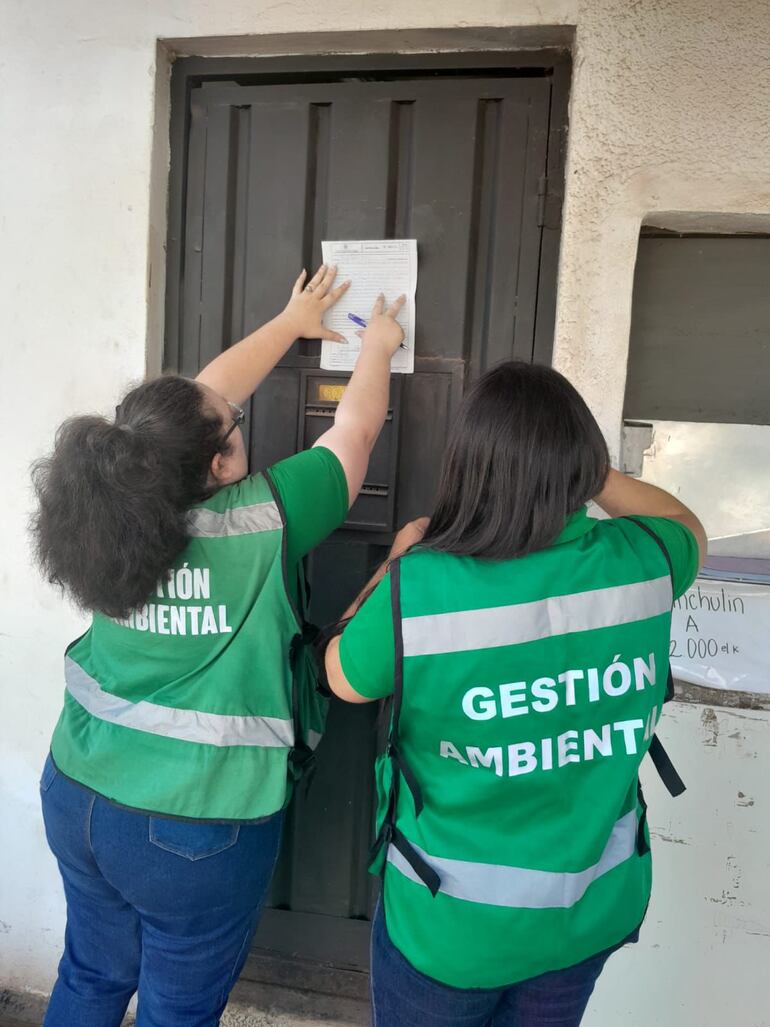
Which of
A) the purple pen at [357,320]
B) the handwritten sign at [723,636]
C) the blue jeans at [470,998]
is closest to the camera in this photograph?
the blue jeans at [470,998]

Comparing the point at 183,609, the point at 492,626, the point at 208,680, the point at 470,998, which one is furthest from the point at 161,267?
the point at 470,998

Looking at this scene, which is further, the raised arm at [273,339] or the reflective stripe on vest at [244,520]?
the raised arm at [273,339]

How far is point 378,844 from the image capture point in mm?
1297

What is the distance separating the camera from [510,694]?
3.74ft

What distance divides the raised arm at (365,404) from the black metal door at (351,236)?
0.50 ft

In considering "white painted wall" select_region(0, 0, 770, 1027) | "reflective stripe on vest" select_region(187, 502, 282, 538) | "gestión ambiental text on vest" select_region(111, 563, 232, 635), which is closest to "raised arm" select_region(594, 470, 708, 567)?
"white painted wall" select_region(0, 0, 770, 1027)

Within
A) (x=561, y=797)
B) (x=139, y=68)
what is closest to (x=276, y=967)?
(x=561, y=797)

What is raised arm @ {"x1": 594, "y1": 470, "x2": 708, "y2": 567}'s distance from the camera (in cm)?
146

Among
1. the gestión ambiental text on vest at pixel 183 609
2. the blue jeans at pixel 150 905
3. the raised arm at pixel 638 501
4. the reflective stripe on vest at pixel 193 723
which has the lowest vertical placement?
the blue jeans at pixel 150 905

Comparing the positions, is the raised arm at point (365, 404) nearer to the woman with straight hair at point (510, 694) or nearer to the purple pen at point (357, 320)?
the purple pen at point (357, 320)

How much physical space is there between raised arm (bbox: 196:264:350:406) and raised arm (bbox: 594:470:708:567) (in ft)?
2.80

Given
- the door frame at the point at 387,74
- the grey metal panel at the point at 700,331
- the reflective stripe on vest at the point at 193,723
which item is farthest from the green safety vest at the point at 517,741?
the door frame at the point at 387,74

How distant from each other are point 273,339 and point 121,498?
709 millimetres

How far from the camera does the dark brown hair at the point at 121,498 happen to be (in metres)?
1.28
